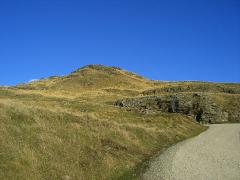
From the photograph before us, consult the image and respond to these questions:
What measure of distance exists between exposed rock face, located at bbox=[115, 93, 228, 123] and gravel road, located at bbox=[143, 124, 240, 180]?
106 ft

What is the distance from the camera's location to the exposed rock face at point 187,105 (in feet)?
211

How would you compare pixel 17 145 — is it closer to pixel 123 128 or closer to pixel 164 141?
pixel 123 128

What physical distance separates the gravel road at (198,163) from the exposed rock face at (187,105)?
1276 inches

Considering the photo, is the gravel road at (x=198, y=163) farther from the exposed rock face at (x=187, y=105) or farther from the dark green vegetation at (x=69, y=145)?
the exposed rock face at (x=187, y=105)

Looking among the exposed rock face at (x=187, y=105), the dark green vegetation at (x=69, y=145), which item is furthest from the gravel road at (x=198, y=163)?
the exposed rock face at (x=187, y=105)

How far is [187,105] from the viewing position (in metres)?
68.4

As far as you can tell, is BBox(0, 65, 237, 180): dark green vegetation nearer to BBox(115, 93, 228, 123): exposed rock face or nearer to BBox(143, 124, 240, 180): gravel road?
BBox(143, 124, 240, 180): gravel road

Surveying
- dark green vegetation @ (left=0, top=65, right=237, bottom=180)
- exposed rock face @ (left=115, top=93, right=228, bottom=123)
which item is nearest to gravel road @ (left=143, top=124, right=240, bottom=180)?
dark green vegetation @ (left=0, top=65, right=237, bottom=180)

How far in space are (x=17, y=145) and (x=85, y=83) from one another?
11264 centimetres

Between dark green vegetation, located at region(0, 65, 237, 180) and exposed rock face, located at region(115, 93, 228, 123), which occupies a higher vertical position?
exposed rock face, located at region(115, 93, 228, 123)

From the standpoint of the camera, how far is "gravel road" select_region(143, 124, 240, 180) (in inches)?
750

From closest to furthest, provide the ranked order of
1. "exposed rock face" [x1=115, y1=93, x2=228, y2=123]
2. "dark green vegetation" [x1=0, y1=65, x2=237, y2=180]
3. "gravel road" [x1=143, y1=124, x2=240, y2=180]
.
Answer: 1. "dark green vegetation" [x1=0, y1=65, x2=237, y2=180]
2. "gravel road" [x1=143, y1=124, x2=240, y2=180]
3. "exposed rock face" [x1=115, y1=93, x2=228, y2=123]

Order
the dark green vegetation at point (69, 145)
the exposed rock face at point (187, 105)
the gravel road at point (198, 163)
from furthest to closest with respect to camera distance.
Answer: the exposed rock face at point (187, 105) → the gravel road at point (198, 163) → the dark green vegetation at point (69, 145)

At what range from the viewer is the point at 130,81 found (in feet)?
454
